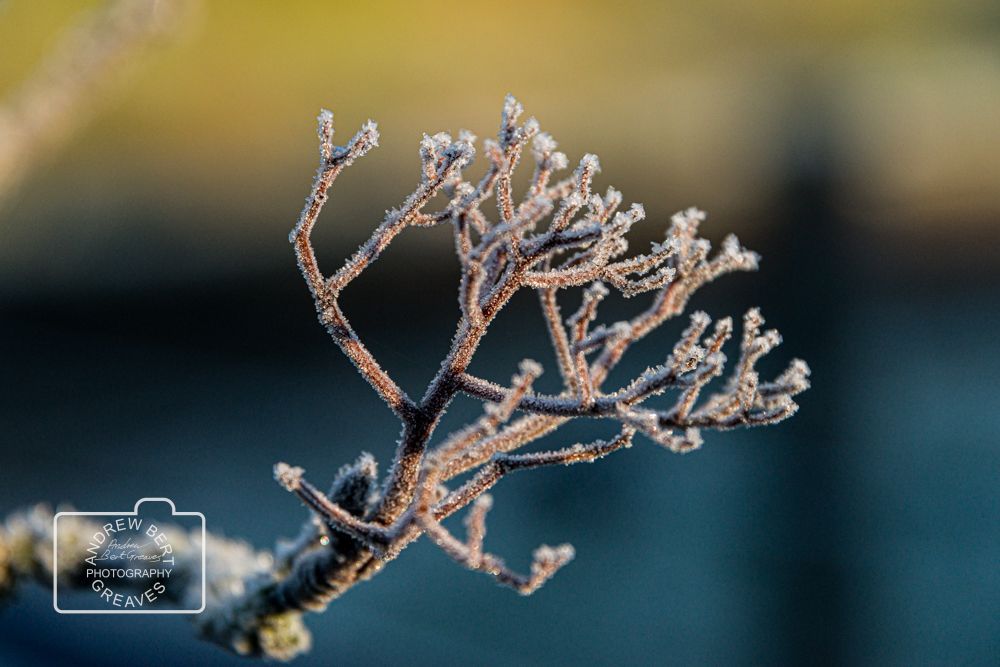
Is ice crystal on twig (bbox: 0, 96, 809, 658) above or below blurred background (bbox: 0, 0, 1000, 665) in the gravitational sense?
below

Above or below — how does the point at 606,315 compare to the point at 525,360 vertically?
above

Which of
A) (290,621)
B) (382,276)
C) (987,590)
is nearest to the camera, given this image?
(290,621)

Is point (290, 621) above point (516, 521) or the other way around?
the other way around

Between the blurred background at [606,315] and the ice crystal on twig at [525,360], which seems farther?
the blurred background at [606,315]

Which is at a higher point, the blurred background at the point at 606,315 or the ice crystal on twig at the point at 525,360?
the blurred background at the point at 606,315

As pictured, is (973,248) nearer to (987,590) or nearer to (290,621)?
(987,590)

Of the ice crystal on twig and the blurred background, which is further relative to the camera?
the blurred background

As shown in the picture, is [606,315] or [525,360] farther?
[606,315]

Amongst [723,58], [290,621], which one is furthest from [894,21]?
[290,621]
